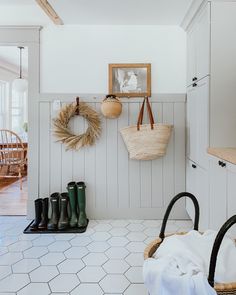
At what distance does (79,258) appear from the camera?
2.07m

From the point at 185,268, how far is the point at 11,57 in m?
5.76

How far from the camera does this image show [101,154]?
2.86m

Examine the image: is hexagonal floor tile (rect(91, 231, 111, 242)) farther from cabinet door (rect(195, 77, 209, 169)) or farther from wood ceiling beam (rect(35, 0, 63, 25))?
wood ceiling beam (rect(35, 0, 63, 25))

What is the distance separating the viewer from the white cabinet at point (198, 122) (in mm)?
2127

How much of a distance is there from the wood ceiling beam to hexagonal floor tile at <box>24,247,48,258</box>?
2033mm

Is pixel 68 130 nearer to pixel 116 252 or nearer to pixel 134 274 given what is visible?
pixel 116 252

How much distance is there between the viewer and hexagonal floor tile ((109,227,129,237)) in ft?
8.22

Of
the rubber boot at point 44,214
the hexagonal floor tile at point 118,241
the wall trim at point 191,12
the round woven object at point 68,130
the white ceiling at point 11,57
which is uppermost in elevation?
the white ceiling at point 11,57

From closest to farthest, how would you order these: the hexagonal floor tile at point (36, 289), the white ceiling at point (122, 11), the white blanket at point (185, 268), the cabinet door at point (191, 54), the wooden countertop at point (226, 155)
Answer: the white blanket at point (185, 268)
the wooden countertop at point (226, 155)
the hexagonal floor tile at point (36, 289)
the white ceiling at point (122, 11)
the cabinet door at point (191, 54)

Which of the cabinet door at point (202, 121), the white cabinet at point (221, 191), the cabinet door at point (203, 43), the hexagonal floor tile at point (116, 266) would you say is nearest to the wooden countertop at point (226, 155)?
the white cabinet at point (221, 191)

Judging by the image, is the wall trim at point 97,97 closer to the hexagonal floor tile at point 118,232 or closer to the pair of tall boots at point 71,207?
the pair of tall boots at point 71,207

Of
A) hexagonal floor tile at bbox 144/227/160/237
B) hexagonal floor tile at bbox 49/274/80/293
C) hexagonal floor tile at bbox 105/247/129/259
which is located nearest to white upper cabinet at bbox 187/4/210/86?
hexagonal floor tile at bbox 144/227/160/237

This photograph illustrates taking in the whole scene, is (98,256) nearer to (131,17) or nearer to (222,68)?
(222,68)

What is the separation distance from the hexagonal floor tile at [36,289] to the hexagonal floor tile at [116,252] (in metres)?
0.56
